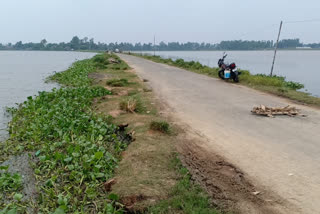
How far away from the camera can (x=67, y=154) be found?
498cm

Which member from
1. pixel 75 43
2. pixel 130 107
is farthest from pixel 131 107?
pixel 75 43

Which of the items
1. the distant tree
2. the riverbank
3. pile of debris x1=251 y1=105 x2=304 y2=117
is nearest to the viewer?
the riverbank

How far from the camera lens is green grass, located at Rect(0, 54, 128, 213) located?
11.7ft

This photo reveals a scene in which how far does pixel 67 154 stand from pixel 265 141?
12.6 feet

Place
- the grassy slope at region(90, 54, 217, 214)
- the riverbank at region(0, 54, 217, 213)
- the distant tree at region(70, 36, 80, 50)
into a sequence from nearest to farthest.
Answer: the grassy slope at region(90, 54, 217, 214) < the riverbank at region(0, 54, 217, 213) < the distant tree at region(70, 36, 80, 50)

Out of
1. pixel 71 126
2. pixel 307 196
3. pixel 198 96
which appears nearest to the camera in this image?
pixel 307 196

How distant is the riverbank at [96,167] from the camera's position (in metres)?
3.36

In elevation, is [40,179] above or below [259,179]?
below

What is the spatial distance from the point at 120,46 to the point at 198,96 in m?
137

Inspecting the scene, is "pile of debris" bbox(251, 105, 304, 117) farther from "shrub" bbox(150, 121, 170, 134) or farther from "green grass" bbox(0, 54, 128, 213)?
"green grass" bbox(0, 54, 128, 213)

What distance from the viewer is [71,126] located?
6.19 meters

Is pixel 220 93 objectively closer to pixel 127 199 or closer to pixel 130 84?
pixel 130 84

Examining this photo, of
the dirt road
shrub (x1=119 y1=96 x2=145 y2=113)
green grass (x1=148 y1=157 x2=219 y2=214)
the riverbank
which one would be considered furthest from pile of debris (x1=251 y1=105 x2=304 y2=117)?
green grass (x1=148 y1=157 x2=219 y2=214)

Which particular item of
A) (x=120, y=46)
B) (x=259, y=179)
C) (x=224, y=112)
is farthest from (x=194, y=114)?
(x=120, y=46)
